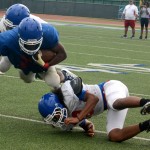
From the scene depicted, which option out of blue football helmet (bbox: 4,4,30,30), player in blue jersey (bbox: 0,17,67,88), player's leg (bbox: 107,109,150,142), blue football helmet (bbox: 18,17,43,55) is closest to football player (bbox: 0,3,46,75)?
blue football helmet (bbox: 4,4,30,30)

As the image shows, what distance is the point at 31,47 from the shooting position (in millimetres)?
5305

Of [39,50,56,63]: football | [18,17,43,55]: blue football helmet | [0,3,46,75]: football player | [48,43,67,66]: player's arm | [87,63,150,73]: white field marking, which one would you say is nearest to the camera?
[18,17,43,55]: blue football helmet

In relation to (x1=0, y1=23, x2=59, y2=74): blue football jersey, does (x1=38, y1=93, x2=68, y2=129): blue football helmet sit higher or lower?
lower

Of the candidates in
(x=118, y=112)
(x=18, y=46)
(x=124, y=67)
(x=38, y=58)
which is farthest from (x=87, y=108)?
(x=124, y=67)

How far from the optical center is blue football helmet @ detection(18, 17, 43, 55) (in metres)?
5.24

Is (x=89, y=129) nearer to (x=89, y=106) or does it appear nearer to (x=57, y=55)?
(x=89, y=106)

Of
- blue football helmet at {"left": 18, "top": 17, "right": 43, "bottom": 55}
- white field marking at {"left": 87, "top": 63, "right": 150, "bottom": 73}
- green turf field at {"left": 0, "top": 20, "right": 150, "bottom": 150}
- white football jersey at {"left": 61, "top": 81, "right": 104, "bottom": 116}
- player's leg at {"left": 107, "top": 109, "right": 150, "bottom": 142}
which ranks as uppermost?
blue football helmet at {"left": 18, "top": 17, "right": 43, "bottom": 55}

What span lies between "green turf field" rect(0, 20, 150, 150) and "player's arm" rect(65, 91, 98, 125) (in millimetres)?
232

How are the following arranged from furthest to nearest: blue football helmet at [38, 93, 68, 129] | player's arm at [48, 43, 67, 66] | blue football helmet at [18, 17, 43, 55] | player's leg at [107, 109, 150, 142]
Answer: player's arm at [48, 43, 67, 66] → blue football helmet at [18, 17, 43, 55] → blue football helmet at [38, 93, 68, 129] → player's leg at [107, 109, 150, 142]

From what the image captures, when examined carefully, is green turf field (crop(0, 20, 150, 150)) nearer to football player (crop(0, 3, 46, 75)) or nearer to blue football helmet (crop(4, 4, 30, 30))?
football player (crop(0, 3, 46, 75))

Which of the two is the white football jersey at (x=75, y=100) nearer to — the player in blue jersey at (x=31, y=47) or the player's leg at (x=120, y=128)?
the player's leg at (x=120, y=128)

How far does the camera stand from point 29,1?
39.5 metres

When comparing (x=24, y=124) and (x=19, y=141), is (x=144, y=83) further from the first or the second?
(x=19, y=141)

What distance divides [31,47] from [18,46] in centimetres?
25
